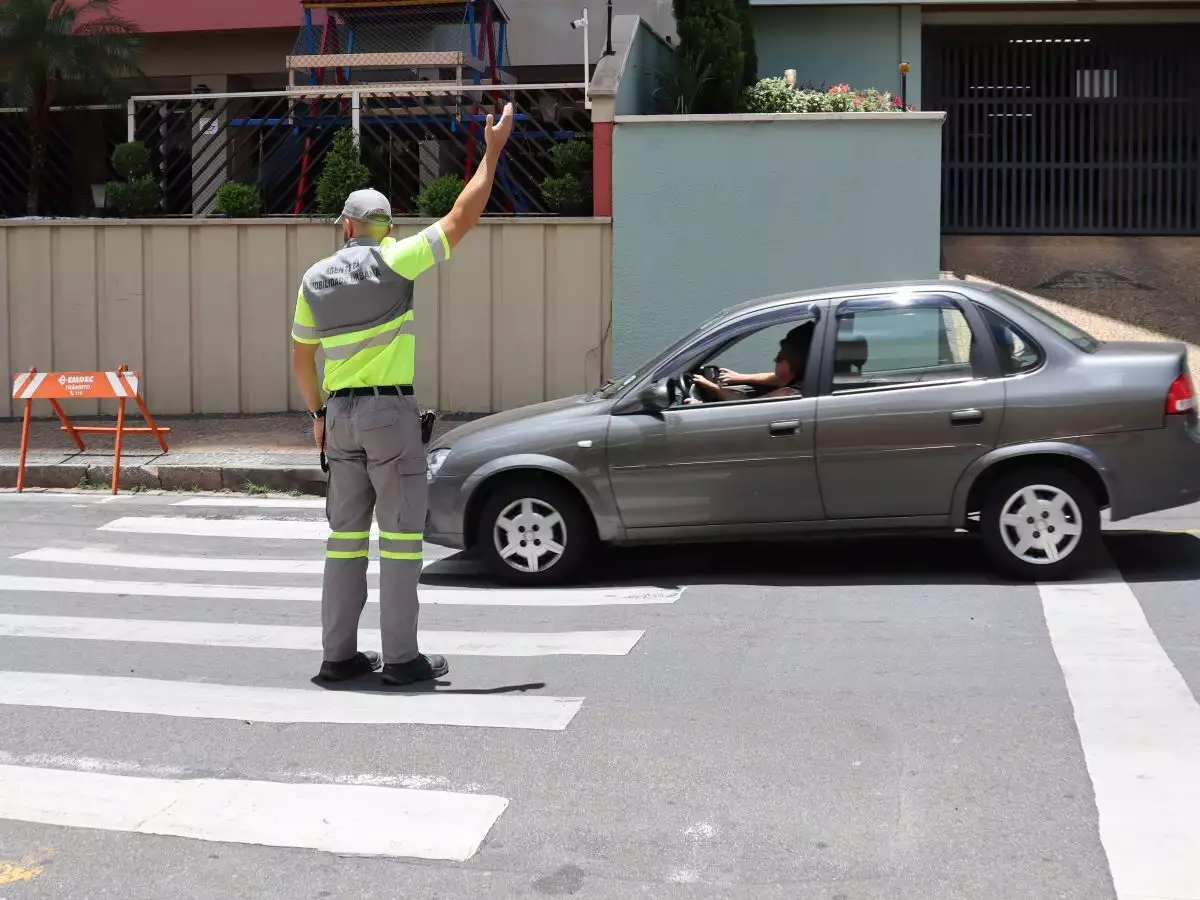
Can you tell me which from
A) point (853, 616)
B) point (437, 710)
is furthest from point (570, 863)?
point (853, 616)

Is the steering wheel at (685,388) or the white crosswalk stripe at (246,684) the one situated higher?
the steering wheel at (685,388)

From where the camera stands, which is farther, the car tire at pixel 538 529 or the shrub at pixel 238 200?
the shrub at pixel 238 200

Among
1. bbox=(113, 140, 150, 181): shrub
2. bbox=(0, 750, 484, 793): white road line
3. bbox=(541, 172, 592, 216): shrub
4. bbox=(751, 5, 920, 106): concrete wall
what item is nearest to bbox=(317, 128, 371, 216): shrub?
bbox=(541, 172, 592, 216): shrub

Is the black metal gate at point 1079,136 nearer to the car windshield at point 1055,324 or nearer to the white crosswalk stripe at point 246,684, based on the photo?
the car windshield at point 1055,324

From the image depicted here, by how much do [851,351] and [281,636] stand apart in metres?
3.39

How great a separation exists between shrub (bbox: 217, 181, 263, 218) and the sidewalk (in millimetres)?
2024

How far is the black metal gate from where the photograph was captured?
16.8 m

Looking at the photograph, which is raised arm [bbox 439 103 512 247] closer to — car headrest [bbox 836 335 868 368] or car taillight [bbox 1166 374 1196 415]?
car headrest [bbox 836 335 868 368]

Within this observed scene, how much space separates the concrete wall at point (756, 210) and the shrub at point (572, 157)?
54 cm

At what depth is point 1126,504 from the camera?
799 centimetres

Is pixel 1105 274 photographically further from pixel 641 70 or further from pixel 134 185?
pixel 134 185

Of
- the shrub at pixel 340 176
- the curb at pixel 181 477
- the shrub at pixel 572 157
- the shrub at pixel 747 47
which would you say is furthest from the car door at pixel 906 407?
the shrub at pixel 747 47

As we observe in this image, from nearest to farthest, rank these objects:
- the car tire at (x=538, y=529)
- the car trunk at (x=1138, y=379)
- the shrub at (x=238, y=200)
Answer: the car trunk at (x=1138, y=379)
the car tire at (x=538, y=529)
the shrub at (x=238, y=200)

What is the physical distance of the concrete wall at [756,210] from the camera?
13672 mm
